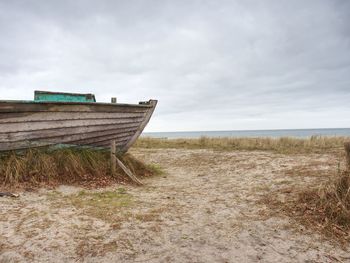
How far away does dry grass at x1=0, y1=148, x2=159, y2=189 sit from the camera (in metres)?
5.93

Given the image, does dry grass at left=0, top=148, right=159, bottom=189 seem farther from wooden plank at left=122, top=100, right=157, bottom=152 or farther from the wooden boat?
wooden plank at left=122, top=100, right=157, bottom=152

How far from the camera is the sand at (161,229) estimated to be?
10.7 feet

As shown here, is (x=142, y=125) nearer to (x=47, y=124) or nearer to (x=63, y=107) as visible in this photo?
(x=63, y=107)

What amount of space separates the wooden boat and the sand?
1395 millimetres

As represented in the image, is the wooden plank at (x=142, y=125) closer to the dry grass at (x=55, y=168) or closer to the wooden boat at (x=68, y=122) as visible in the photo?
the wooden boat at (x=68, y=122)

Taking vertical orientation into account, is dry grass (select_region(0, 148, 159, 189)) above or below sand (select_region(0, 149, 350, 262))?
above

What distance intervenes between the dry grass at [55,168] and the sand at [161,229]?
508mm

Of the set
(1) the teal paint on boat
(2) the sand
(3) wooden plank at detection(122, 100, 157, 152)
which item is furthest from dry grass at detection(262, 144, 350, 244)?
(1) the teal paint on boat

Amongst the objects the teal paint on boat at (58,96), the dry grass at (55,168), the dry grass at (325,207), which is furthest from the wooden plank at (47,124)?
the dry grass at (325,207)

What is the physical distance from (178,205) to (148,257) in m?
1.97

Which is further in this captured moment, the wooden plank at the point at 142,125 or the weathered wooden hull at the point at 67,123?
the wooden plank at the point at 142,125

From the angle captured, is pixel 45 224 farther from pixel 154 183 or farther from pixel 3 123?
pixel 154 183

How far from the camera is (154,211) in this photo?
4738 mm

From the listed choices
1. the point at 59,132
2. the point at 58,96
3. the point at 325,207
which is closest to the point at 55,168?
the point at 59,132
